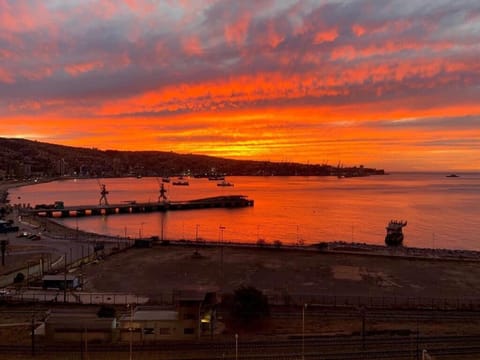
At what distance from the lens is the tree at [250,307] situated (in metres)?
18.3

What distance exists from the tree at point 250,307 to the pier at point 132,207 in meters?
57.0

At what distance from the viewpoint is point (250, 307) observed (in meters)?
18.3

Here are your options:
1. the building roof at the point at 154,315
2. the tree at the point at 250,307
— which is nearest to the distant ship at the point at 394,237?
the tree at the point at 250,307

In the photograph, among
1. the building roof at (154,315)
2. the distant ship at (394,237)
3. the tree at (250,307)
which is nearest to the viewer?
the building roof at (154,315)

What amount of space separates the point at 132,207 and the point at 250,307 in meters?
63.6

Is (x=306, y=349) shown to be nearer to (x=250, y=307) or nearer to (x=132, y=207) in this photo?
(x=250, y=307)

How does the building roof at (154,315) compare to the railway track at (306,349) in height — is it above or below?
above

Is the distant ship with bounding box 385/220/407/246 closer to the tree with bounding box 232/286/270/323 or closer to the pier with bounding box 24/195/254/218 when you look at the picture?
the tree with bounding box 232/286/270/323

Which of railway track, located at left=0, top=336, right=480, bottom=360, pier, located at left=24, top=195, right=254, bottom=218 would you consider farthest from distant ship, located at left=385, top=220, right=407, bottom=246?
pier, located at left=24, top=195, right=254, bottom=218

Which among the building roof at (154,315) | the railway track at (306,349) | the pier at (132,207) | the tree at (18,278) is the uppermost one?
the building roof at (154,315)

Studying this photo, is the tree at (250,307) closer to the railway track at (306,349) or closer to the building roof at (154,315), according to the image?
the railway track at (306,349)

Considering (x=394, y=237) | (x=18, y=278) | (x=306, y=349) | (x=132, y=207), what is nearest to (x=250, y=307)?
(x=306, y=349)

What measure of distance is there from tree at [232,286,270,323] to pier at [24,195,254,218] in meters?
57.0

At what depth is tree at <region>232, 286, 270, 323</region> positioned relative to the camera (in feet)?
60.0
